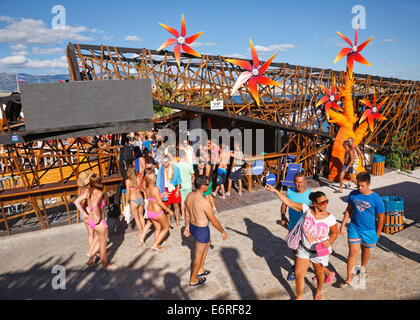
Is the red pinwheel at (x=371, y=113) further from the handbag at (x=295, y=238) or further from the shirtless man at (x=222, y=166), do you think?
the handbag at (x=295, y=238)

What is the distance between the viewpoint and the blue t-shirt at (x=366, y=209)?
3949 millimetres

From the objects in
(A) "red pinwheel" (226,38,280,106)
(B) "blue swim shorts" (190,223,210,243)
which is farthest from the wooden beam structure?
(B) "blue swim shorts" (190,223,210,243)

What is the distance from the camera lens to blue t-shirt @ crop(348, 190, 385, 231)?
3.95 m

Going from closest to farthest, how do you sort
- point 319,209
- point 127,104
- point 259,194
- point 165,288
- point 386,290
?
1. point 319,209
2. point 386,290
3. point 165,288
4. point 127,104
5. point 259,194

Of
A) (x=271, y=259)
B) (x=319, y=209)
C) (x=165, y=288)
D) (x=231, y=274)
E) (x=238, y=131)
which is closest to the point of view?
(x=319, y=209)

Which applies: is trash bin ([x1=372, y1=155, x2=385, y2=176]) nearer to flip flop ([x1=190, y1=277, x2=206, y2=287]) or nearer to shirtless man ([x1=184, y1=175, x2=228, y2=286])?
shirtless man ([x1=184, y1=175, x2=228, y2=286])

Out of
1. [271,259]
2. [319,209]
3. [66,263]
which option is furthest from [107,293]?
[319,209]

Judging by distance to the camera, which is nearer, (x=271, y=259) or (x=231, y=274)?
(x=231, y=274)

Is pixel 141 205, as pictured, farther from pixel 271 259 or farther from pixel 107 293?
pixel 271 259

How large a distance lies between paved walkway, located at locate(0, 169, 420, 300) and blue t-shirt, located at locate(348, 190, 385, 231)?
1065mm

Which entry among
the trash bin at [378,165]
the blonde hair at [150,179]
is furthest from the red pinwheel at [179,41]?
the trash bin at [378,165]

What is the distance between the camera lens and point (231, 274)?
15.8ft

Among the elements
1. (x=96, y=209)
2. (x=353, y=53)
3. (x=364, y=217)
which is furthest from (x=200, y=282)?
(x=353, y=53)
